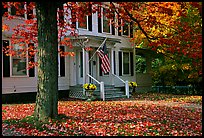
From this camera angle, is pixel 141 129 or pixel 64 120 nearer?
pixel 141 129

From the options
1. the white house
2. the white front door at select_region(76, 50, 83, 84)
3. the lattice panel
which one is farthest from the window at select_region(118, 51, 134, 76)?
the lattice panel

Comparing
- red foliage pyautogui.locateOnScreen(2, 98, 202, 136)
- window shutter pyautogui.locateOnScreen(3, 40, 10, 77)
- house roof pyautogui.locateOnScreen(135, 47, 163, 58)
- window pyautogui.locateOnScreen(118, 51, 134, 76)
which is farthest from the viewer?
house roof pyautogui.locateOnScreen(135, 47, 163, 58)

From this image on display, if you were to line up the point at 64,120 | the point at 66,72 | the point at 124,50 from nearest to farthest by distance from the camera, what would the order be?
the point at 64,120 → the point at 66,72 → the point at 124,50

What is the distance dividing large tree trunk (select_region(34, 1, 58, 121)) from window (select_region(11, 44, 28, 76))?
6824 millimetres

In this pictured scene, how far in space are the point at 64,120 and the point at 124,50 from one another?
588 inches

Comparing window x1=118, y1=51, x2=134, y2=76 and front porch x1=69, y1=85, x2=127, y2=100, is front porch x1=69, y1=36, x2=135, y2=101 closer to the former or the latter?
front porch x1=69, y1=85, x2=127, y2=100

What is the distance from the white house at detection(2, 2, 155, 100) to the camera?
15523 millimetres

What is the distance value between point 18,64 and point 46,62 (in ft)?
24.8

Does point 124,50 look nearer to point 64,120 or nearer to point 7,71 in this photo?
point 7,71

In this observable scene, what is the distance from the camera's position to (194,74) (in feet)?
64.9

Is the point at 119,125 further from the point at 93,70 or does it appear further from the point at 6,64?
the point at 93,70

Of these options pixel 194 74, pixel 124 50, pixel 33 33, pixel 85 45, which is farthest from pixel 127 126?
pixel 124 50

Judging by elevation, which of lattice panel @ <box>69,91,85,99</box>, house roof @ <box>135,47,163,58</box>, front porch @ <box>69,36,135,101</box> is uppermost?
house roof @ <box>135,47,163,58</box>

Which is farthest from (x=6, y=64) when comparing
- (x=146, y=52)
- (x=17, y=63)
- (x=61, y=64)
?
(x=146, y=52)
